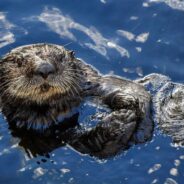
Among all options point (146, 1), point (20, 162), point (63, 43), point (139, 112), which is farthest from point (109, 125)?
point (146, 1)

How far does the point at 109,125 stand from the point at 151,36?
98.5 inches

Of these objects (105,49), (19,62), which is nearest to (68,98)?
(19,62)

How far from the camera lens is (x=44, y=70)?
7699 millimetres

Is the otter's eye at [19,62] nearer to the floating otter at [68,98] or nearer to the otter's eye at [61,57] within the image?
the floating otter at [68,98]

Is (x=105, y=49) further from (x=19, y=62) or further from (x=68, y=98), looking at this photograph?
(x=19, y=62)

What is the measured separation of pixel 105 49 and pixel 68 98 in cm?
161

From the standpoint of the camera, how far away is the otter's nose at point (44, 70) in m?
7.70

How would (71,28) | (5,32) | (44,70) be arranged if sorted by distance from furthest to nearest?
(71,28), (5,32), (44,70)

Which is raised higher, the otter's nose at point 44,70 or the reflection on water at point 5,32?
the reflection on water at point 5,32

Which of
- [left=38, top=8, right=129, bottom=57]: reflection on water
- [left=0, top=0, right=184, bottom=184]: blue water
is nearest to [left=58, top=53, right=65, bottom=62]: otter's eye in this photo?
[left=0, top=0, right=184, bottom=184]: blue water

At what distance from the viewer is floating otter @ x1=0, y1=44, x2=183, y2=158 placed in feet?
25.5

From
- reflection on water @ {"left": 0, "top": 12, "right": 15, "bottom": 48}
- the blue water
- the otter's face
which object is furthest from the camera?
reflection on water @ {"left": 0, "top": 12, "right": 15, "bottom": 48}

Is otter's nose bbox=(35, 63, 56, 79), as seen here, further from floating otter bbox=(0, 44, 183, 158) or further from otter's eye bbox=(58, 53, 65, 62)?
otter's eye bbox=(58, 53, 65, 62)

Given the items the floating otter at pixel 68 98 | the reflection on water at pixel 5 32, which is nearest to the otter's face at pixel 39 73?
the floating otter at pixel 68 98
